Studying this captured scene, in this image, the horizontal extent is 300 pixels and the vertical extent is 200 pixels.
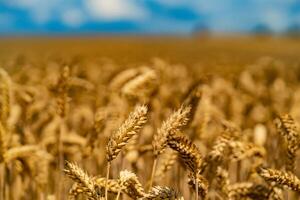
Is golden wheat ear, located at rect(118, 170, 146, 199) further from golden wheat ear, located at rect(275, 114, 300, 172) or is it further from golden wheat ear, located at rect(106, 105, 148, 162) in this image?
golden wheat ear, located at rect(275, 114, 300, 172)

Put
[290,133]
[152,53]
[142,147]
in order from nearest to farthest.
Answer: [290,133] → [142,147] → [152,53]

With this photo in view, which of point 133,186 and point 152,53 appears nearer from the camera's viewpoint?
point 133,186

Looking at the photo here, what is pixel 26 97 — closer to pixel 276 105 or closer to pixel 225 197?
pixel 225 197

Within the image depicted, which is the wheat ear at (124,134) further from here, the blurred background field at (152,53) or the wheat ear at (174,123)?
the blurred background field at (152,53)

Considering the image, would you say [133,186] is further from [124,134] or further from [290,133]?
[290,133]

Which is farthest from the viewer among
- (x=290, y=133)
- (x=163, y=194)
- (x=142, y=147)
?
(x=142, y=147)

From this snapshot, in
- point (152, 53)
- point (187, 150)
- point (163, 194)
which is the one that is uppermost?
point (152, 53)

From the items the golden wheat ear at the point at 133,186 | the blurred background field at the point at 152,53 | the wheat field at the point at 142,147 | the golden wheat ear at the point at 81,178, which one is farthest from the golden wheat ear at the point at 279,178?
the blurred background field at the point at 152,53

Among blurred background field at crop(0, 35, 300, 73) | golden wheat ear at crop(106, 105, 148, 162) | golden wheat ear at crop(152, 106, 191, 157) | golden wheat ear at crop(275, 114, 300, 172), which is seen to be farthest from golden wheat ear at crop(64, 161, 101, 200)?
blurred background field at crop(0, 35, 300, 73)

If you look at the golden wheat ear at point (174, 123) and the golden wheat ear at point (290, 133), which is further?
the golden wheat ear at point (290, 133)

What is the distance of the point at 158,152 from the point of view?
78.5 inches

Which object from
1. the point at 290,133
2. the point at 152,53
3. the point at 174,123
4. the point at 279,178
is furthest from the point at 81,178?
the point at 152,53

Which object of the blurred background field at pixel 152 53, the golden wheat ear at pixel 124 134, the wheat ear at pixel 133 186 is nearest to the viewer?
the golden wheat ear at pixel 124 134

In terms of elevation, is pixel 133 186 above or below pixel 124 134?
below
